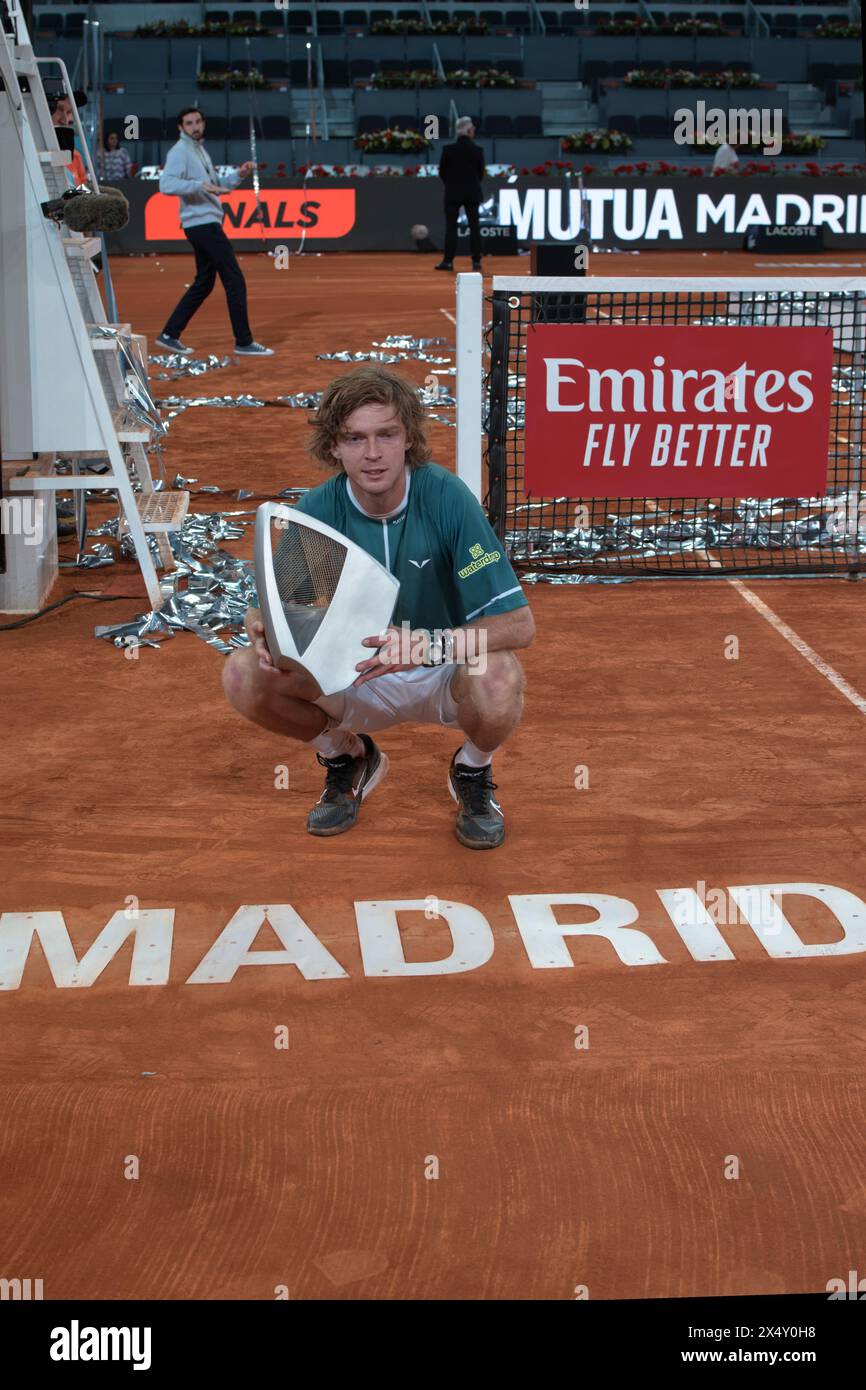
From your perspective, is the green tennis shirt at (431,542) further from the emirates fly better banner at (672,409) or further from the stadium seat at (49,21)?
the stadium seat at (49,21)

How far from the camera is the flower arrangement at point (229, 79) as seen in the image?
100 feet

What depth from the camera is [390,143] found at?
29469mm

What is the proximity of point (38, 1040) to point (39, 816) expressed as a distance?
1.50m

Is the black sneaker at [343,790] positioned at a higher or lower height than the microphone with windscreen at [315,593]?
lower

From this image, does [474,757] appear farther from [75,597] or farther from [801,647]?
[75,597]

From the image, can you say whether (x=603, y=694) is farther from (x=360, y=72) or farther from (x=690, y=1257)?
(x=360, y=72)

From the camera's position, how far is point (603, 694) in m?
6.46

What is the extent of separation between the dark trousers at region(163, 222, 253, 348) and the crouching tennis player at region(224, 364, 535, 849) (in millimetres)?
8756

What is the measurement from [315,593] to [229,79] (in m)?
29.2

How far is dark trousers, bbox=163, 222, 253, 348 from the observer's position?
13.1 metres

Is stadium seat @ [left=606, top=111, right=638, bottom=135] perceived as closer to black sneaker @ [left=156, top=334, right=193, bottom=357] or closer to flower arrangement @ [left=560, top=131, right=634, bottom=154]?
flower arrangement @ [left=560, top=131, right=634, bottom=154]

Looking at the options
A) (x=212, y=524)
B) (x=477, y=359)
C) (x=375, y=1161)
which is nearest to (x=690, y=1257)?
(x=375, y=1161)

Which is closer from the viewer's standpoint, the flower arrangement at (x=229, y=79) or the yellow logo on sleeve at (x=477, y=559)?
the yellow logo on sleeve at (x=477, y=559)

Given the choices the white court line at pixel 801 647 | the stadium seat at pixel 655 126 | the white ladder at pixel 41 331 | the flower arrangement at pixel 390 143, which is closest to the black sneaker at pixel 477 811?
the white court line at pixel 801 647
